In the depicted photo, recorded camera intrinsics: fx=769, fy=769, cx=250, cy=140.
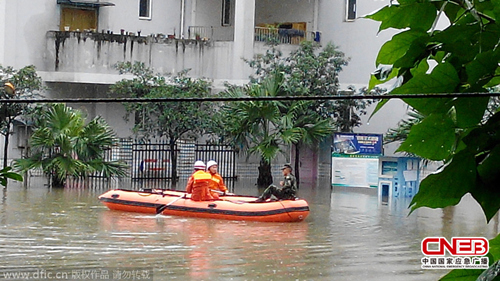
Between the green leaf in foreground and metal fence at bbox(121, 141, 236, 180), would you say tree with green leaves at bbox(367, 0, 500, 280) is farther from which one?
metal fence at bbox(121, 141, 236, 180)

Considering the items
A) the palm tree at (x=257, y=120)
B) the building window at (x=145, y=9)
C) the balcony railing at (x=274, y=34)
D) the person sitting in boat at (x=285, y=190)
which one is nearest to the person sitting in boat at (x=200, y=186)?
the person sitting in boat at (x=285, y=190)

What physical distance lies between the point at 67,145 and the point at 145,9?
7434 mm

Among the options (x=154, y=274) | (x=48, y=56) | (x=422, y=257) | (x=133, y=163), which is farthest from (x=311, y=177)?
(x=154, y=274)

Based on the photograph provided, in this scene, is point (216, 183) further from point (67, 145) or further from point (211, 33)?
point (211, 33)

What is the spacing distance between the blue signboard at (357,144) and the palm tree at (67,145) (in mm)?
6799

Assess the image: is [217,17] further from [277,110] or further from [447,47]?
[447,47]

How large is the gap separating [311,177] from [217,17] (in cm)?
659

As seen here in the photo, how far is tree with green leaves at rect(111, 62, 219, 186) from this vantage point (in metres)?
23.0

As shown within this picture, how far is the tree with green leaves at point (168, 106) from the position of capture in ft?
75.6

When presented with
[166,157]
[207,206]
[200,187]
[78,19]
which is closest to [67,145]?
[166,157]

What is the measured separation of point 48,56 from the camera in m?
24.0

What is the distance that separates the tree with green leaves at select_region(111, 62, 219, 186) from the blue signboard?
378cm

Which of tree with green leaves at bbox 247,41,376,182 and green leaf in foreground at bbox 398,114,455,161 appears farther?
tree with green leaves at bbox 247,41,376,182

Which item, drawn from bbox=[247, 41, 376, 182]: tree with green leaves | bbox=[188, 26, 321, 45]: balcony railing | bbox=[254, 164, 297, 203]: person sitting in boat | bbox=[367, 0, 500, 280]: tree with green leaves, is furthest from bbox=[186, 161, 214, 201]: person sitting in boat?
bbox=[367, 0, 500, 280]: tree with green leaves
